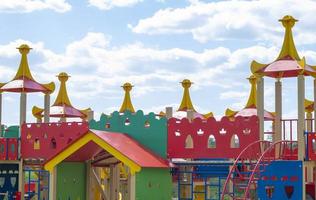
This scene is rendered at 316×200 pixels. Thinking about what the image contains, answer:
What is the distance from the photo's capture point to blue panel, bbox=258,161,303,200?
1869 cm

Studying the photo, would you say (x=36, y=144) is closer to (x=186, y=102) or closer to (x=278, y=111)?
(x=278, y=111)

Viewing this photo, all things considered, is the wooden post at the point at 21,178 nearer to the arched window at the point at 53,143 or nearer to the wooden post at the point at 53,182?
the arched window at the point at 53,143

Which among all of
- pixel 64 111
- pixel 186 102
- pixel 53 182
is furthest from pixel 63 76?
pixel 53 182

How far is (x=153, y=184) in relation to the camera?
67.3 ft

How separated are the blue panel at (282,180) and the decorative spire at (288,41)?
3.72 metres

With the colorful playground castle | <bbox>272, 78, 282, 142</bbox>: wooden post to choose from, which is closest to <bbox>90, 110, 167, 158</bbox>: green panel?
the colorful playground castle

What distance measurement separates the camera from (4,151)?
81.1 ft

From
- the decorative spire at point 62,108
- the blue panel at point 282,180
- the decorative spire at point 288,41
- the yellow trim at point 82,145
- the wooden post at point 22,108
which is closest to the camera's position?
the blue panel at point 282,180

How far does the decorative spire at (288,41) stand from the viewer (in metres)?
20.9

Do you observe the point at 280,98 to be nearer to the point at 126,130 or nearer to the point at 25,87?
the point at 126,130

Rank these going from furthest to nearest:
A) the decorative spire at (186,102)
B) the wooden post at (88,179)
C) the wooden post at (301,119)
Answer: the decorative spire at (186,102) → the wooden post at (88,179) → the wooden post at (301,119)

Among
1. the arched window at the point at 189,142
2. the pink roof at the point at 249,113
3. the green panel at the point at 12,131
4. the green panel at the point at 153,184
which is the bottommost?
the green panel at the point at 153,184

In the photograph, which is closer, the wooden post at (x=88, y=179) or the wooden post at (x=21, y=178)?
the wooden post at (x=88, y=179)

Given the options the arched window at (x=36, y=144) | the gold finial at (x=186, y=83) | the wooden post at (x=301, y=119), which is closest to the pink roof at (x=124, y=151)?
the arched window at (x=36, y=144)
